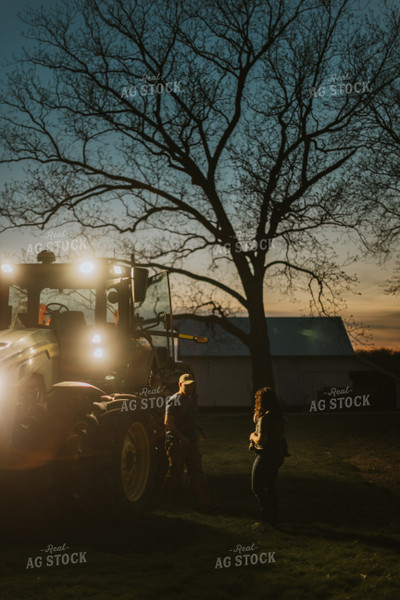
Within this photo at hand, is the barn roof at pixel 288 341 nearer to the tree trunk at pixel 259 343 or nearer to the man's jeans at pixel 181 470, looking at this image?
the tree trunk at pixel 259 343

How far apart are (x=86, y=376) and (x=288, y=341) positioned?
33.1 m

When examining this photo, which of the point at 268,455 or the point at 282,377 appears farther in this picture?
the point at 282,377

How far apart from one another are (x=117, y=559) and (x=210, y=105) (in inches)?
818

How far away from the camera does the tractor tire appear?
6453mm

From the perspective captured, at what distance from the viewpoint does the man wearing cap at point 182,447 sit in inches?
324

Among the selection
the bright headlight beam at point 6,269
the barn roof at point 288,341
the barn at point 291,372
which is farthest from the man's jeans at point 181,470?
the barn at point 291,372

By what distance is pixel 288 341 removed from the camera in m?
40.0

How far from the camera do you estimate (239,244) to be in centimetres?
2280

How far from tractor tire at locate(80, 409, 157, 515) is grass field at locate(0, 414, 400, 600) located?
0.29 metres

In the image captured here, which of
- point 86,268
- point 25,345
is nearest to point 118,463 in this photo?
point 25,345

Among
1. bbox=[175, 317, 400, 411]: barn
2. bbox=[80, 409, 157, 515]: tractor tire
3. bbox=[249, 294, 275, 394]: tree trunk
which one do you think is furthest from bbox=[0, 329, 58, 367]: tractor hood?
bbox=[175, 317, 400, 411]: barn

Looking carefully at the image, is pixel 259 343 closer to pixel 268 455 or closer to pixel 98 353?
pixel 98 353

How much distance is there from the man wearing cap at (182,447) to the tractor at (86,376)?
0.18 metres

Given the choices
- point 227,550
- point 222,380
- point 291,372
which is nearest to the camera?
point 227,550
